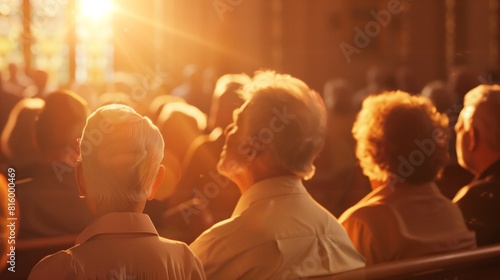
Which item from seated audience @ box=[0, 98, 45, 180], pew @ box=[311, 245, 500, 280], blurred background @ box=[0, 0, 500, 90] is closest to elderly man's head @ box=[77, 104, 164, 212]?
pew @ box=[311, 245, 500, 280]

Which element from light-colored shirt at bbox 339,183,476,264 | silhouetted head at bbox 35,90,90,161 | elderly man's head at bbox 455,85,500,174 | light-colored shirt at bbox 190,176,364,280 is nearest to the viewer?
light-colored shirt at bbox 190,176,364,280

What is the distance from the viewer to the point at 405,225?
12.2 feet

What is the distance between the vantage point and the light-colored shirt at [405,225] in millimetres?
3668

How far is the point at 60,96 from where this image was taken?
13.8 feet

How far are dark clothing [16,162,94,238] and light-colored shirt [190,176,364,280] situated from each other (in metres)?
1.00

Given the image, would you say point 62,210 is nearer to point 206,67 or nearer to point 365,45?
point 206,67

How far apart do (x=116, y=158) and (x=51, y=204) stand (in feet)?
5.49

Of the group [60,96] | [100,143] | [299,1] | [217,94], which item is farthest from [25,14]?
[299,1]

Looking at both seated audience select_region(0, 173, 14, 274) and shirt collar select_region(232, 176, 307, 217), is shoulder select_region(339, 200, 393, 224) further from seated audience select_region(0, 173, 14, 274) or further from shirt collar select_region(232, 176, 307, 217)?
seated audience select_region(0, 173, 14, 274)

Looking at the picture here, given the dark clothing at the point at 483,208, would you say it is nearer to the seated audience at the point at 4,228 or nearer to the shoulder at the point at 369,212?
the shoulder at the point at 369,212

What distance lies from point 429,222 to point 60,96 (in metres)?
1.75

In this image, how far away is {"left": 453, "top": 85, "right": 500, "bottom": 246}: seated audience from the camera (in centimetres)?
419

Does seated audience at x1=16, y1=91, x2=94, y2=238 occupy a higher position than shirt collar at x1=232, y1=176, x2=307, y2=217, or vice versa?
shirt collar at x1=232, y1=176, x2=307, y2=217

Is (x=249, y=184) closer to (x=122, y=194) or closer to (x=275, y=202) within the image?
(x=275, y=202)
